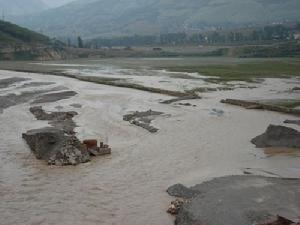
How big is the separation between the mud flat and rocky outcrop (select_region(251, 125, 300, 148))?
23.0ft

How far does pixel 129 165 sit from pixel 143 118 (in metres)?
13.7

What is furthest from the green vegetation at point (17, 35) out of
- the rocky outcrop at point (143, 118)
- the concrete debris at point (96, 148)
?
the concrete debris at point (96, 148)

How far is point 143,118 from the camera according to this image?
3728cm

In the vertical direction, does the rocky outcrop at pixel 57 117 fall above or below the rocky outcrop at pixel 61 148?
below

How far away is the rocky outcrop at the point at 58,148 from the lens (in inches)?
935

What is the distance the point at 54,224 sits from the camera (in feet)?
53.4

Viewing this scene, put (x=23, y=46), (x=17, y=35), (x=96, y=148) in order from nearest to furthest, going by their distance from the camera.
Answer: (x=96, y=148), (x=23, y=46), (x=17, y=35)

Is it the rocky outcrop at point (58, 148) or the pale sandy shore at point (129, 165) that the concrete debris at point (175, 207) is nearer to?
the pale sandy shore at point (129, 165)

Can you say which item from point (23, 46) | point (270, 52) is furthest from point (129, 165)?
point (23, 46)

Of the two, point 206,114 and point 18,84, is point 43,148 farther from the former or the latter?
point 18,84

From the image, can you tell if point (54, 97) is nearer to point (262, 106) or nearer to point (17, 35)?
point (262, 106)

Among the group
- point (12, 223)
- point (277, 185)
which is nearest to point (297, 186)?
point (277, 185)

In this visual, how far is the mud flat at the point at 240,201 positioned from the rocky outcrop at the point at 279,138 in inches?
276

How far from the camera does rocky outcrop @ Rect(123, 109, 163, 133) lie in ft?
110
